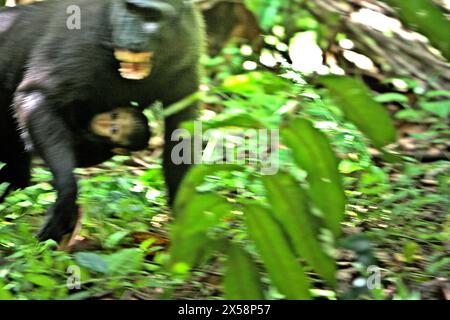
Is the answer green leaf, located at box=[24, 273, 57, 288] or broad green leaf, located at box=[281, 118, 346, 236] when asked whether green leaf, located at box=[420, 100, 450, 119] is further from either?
broad green leaf, located at box=[281, 118, 346, 236]

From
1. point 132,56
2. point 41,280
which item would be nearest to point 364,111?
point 41,280

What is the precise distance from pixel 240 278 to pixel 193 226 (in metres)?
0.20

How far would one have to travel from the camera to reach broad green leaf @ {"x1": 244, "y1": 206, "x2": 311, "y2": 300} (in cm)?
205

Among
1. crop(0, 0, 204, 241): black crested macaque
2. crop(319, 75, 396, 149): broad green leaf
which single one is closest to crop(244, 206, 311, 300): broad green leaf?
crop(319, 75, 396, 149): broad green leaf

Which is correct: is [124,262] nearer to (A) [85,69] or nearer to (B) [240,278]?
(A) [85,69]

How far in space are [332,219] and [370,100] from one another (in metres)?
0.33

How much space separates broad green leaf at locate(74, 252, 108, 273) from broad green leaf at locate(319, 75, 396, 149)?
1480 millimetres

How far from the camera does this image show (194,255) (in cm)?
211

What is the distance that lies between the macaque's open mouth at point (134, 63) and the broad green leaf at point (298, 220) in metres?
1.94

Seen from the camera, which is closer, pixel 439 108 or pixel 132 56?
pixel 132 56

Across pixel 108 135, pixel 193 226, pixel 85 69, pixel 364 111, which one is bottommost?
pixel 108 135

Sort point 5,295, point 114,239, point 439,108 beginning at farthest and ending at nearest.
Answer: point 439,108 < point 114,239 < point 5,295

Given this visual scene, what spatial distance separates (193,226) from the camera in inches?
81.7
